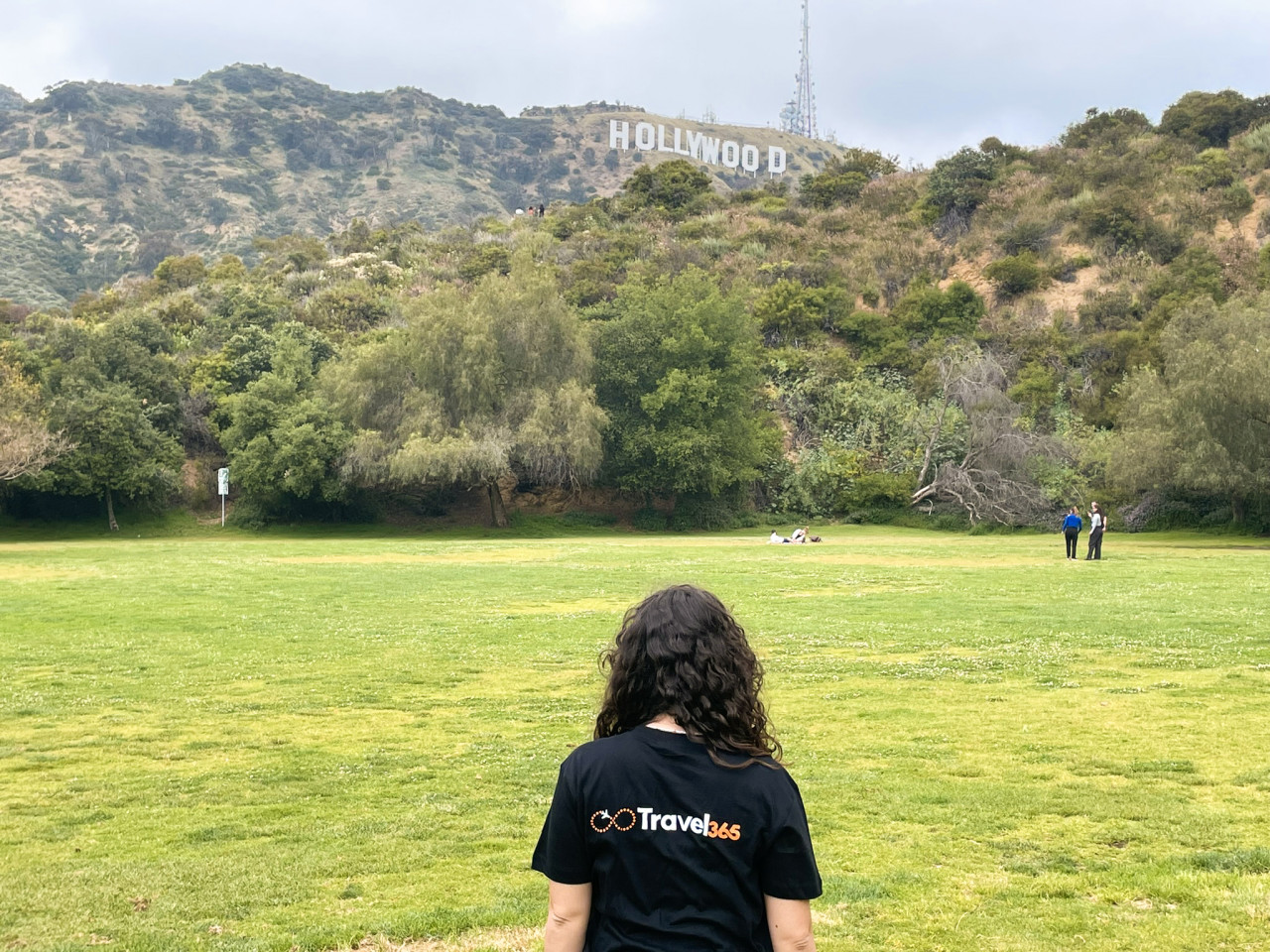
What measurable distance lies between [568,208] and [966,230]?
112ft

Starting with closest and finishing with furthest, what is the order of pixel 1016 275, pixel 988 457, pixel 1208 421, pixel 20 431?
pixel 20 431 → pixel 1208 421 → pixel 988 457 → pixel 1016 275

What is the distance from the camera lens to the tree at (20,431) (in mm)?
39219

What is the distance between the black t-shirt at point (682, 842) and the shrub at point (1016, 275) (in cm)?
7770

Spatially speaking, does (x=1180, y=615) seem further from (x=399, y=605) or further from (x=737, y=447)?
(x=737, y=447)

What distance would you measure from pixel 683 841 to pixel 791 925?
0.39 m

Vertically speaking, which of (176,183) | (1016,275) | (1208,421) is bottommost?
(1208,421)

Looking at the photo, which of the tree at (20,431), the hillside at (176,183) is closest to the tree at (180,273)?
the hillside at (176,183)

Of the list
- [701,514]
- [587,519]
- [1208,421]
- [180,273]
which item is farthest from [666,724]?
[180,273]

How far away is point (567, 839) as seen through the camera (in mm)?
3256

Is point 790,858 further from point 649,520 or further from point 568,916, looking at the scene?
point 649,520

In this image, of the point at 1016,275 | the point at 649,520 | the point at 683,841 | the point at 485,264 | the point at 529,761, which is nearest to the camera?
the point at 683,841

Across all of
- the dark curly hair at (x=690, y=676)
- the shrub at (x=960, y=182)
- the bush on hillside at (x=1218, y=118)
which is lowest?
the dark curly hair at (x=690, y=676)

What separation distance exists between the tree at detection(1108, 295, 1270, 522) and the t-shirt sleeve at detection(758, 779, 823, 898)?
139ft

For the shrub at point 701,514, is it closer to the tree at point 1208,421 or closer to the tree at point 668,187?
the tree at point 1208,421
